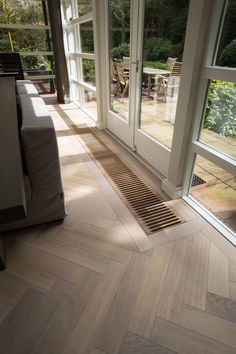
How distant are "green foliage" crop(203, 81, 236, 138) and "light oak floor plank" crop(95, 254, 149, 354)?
3.06 ft

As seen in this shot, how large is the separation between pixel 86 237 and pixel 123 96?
1931 mm

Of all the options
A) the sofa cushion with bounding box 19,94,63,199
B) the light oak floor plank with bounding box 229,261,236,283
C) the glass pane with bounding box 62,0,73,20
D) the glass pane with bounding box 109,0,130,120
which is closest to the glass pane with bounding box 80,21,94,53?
the glass pane with bounding box 62,0,73,20

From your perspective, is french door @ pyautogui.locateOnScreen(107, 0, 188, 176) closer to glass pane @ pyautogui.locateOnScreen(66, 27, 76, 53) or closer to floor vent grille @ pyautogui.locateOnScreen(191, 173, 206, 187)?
floor vent grille @ pyautogui.locateOnScreen(191, 173, 206, 187)

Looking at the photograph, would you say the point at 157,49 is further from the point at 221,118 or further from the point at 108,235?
the point at 108,235

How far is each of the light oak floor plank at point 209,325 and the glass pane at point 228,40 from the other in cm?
128

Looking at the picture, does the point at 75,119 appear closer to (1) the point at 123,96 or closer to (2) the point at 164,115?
(1) the point at 123,96

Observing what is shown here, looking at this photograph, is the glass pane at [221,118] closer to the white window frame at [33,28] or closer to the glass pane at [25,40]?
the white window frame at [33,28]

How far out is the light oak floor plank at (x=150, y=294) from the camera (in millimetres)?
981

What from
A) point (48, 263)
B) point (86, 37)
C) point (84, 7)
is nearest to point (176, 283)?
point (48, 263)

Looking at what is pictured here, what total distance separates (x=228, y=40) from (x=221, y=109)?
37cm

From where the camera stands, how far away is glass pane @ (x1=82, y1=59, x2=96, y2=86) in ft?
11.8

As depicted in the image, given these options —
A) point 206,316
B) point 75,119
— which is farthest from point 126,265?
→ point 75,119

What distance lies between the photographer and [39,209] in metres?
1.41

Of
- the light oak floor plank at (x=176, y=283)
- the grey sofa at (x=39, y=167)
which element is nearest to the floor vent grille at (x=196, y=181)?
the light oak floor plank at (x=176, y=283)
